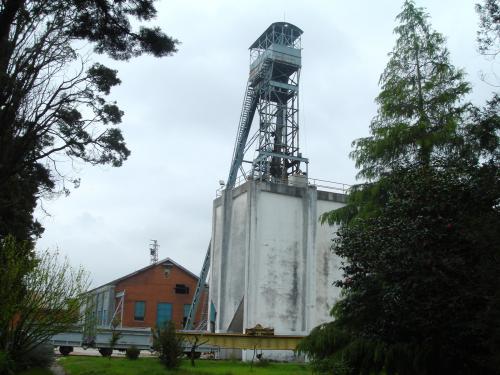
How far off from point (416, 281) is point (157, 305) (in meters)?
42.0

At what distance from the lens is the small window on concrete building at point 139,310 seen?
166 feet

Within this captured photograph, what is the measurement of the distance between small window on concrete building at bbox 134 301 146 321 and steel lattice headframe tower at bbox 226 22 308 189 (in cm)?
1828

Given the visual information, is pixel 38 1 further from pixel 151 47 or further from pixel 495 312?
pixel 495 312

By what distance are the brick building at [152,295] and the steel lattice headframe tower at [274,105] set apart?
17.2 meters

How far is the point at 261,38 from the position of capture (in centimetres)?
4081

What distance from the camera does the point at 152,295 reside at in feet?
169

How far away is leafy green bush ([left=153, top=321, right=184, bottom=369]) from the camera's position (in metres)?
20.4

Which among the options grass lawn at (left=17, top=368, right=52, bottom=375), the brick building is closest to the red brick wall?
the brick building

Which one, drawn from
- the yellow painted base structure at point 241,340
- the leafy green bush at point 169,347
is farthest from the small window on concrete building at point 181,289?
the leafy green bush at point 169,347

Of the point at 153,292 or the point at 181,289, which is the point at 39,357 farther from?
the point at 181,289

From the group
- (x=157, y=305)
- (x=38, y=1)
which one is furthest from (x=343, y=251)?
(x=157, y=305)

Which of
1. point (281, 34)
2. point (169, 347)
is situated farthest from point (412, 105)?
point (281, 34)

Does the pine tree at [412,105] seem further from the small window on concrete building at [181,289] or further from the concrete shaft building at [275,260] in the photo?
the small window on concrete building at [181,289]

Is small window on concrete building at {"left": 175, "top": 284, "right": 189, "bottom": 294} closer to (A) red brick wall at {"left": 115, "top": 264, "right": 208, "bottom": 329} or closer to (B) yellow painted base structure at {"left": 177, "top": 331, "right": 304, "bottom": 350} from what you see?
(A) red brick wall at {"left": 115, "top": 264, "right": 208, "bottom": 329}
